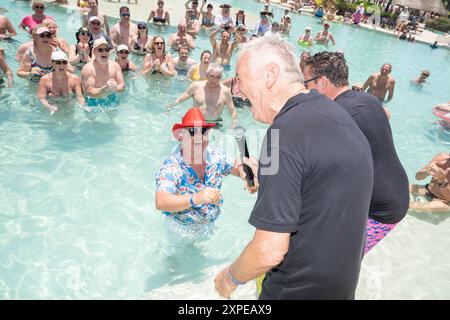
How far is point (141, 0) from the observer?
1766cm

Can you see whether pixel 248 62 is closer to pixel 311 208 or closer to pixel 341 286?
pixel 311 208

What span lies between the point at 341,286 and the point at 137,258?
122 inches

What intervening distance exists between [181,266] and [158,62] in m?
5.80

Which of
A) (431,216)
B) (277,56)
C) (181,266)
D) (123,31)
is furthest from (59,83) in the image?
(431,216)

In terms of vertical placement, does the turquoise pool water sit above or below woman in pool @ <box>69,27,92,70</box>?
below

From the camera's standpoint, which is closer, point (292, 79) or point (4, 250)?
point (292, 79)

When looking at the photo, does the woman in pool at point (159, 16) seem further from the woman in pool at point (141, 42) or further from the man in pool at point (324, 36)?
the man in pool at point (324, 36)

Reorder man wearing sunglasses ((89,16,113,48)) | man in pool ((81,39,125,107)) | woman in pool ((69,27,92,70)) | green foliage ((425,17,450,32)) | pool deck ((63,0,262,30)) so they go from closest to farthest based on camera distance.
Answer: man in pool ((81,39,125,107))
woman in pool ((69,27,92,70))
man wearing sunglasses ((89,16,113,48))
pool deck ((63,0,262,30))
green foliage ((425,17,450,32))

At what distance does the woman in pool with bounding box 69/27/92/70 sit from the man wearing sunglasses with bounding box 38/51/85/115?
1.71 meters

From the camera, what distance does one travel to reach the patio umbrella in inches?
1195

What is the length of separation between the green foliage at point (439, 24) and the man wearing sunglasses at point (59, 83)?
32.0 meters

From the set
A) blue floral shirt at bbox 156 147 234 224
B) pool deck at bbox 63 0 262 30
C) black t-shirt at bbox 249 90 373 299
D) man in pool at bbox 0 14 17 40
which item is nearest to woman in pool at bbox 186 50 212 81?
blue floral shirt at bbox 156 147 234 224

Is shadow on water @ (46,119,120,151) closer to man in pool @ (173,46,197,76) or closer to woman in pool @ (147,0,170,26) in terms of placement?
man in pool @ (173,46,197,76)
